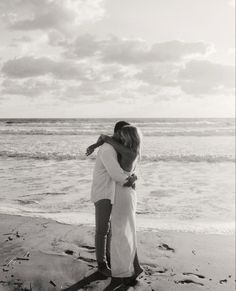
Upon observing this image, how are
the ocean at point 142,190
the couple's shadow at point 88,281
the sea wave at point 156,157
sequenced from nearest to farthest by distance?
the couple's shadow at point 88,281, the ocean at point 142,190, the sea wave at point 156,157

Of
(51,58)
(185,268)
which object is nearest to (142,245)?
(185,268)

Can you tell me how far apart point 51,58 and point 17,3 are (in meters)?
0.98

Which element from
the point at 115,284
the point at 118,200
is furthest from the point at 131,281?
the point at 118,200

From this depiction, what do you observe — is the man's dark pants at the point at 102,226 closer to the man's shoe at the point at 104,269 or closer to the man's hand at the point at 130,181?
the man's shoe at the point at 104,269

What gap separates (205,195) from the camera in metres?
7.74

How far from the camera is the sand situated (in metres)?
3.46

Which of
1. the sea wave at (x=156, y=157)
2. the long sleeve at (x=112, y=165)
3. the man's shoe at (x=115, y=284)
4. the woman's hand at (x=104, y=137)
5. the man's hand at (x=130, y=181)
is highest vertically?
the woman's hand at (x=104, y=137)

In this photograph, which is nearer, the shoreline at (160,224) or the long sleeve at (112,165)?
the long sleeve at (112,165)

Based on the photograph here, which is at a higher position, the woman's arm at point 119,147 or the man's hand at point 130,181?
the woman's arm at point 119,147

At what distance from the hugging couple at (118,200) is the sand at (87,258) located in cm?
Answer: 15

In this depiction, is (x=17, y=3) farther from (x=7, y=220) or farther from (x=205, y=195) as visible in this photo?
(x=205, y=195)

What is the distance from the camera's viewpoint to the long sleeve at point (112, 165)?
3434 mm

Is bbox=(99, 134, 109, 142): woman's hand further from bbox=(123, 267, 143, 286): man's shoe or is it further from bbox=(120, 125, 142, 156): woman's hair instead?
bbox=(123, 267, 143, 286): man's shoe

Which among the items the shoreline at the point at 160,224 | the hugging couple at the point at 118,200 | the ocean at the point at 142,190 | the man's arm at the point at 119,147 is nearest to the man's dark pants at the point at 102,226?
the hugging couple at the point at 118,200
